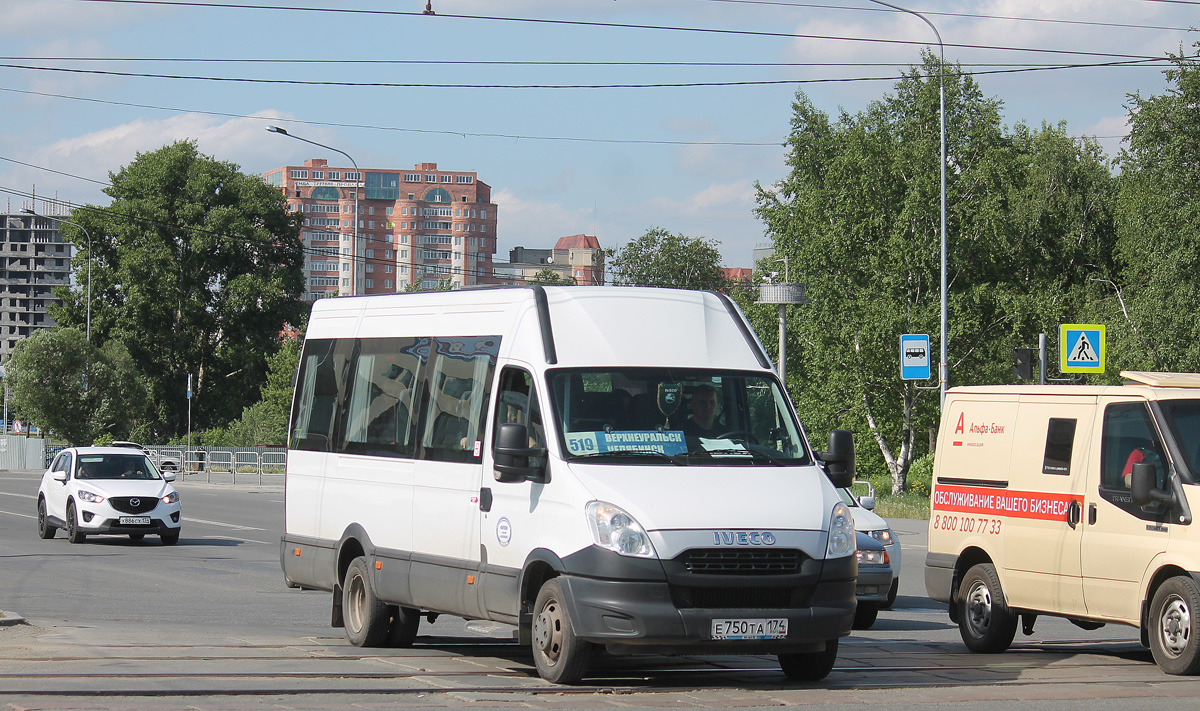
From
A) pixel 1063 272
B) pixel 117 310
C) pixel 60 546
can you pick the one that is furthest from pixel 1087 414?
pixel 117 310

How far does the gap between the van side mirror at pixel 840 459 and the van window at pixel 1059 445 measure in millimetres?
2259

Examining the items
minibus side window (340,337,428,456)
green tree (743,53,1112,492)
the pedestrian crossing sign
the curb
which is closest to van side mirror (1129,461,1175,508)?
minibus side window (340,337,428,456)

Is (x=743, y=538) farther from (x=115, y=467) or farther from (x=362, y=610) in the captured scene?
(x=115, y=467)

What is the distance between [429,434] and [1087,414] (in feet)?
16.6

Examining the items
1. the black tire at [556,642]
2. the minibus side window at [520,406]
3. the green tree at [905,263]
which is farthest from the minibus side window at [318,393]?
the green tree at [905,263]

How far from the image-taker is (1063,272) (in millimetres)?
56625

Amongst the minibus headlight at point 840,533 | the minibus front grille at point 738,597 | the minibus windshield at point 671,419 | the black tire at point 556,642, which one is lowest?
the black tire at point 556,642

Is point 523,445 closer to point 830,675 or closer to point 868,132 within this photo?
point 830,675

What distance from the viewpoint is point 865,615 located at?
44.4ft

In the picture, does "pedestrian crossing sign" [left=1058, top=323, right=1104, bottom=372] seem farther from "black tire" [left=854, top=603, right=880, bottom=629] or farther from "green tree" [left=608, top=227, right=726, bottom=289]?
"green tree" [left=608, top=227, right=726, bottom=289]

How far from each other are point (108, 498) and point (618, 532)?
1834 cm

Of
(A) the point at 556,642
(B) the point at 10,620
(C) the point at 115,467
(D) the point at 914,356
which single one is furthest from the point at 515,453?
(D) the point at 914,356

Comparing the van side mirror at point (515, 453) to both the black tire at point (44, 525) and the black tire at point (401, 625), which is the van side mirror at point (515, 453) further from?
the black tire at point (44, 525)

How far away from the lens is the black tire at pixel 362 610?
10891mm
